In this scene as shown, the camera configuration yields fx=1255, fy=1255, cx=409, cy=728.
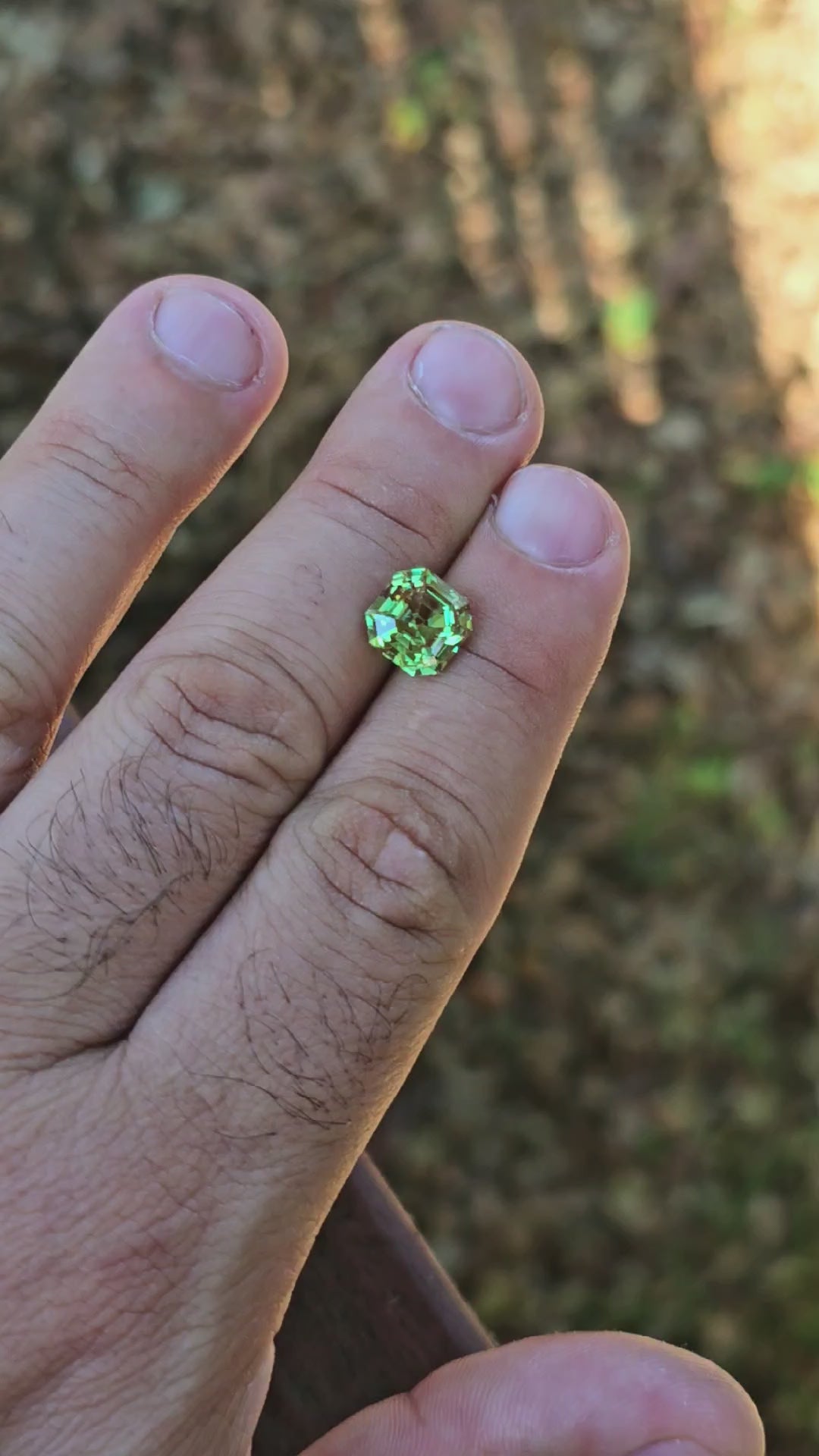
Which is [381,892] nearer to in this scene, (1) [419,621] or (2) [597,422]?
(1) [419,621]

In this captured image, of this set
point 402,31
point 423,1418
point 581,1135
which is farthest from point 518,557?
point 402,31

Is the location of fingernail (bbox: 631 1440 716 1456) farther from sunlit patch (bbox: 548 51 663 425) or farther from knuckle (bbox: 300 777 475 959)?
sunlit patch (bbox: 548 51 663 425)

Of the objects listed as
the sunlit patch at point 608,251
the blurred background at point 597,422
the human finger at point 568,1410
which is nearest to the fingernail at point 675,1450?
the human finger at point 568,1410

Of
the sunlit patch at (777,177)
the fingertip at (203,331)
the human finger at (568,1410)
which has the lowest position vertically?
the human finger at (568,1410)

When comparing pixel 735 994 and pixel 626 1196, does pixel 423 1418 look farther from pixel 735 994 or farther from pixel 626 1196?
pixel 735 994

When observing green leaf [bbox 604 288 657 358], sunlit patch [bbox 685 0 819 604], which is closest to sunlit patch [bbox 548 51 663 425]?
green leaf [bbox 604 288 657 358]

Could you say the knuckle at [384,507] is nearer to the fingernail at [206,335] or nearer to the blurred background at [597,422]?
the fingernail at [206,335]
